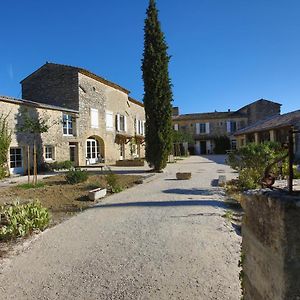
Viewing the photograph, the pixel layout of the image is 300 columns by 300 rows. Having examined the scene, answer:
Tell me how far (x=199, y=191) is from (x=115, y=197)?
9.64ft

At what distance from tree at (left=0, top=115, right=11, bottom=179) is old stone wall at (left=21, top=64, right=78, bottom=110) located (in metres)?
7.04

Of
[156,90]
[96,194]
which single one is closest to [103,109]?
[156,90]

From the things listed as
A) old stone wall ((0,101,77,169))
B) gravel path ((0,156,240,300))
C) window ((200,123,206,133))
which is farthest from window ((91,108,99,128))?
window ((200,123,206,133))

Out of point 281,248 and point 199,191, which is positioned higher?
point 281,248

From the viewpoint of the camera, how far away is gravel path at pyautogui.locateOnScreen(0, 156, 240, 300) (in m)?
3.76

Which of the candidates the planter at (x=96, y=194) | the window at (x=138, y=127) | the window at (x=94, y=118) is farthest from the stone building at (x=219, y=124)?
the planter at (x=96, y=194)

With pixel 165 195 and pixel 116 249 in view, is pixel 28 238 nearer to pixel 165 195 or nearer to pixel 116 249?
pixel 116 249

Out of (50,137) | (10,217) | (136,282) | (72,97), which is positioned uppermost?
(72,97)

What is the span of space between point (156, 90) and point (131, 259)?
49.7 ft

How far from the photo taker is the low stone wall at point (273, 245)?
76.0 inches

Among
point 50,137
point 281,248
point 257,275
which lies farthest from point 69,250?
point 50,137

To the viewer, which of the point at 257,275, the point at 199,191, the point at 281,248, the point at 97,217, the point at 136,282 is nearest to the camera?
the point at 281,248

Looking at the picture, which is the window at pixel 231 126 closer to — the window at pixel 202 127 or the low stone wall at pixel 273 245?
the window at pixel 202 127

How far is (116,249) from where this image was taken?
5160 millimetres
